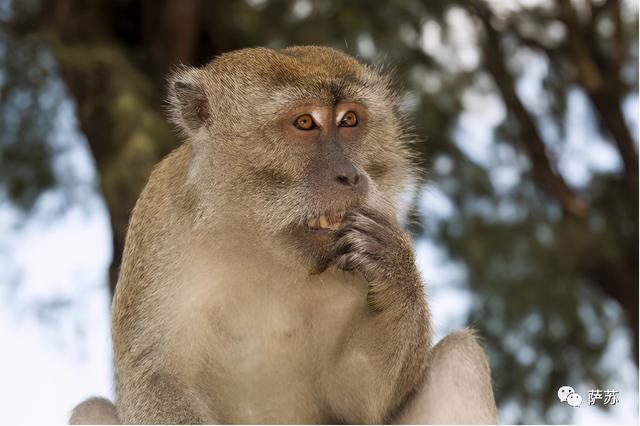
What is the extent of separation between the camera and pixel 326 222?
450cm

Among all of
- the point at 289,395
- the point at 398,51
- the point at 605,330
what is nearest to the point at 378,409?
the point at 289,395

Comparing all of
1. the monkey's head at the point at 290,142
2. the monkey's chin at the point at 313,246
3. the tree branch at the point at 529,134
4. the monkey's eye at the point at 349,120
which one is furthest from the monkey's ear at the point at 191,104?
the tree branch at the point at 529,134

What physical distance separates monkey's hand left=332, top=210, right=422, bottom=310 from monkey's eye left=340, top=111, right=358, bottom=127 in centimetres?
56

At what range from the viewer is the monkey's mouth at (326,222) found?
14.6 feet

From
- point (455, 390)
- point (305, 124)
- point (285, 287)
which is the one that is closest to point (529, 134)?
point (455, 390)

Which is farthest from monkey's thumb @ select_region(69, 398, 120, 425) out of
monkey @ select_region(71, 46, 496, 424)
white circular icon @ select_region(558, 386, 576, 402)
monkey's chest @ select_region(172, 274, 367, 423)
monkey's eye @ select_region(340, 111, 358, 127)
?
white circular icon @ select_region(558, 386, 576, 402)

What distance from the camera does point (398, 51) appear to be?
33.3 ft

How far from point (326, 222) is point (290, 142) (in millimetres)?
475

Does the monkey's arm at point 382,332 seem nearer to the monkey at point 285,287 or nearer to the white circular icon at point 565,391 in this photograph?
the monkey at point 285,287

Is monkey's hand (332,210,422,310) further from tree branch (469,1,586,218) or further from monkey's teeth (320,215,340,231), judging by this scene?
tree branch (469,1,586,218)

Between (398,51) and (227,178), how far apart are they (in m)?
5.81

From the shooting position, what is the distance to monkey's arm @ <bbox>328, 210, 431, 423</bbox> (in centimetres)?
455

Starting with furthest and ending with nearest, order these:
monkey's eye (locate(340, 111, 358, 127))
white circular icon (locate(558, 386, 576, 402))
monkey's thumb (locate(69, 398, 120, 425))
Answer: white circular icon (locate(558, 386, 576, 402)) → monkey's thumb (locate(69, 398, 120, 425)) → monkey's eye (locate(340, 111, 358, 127))

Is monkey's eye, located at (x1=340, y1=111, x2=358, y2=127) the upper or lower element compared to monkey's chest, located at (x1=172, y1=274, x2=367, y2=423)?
upper
